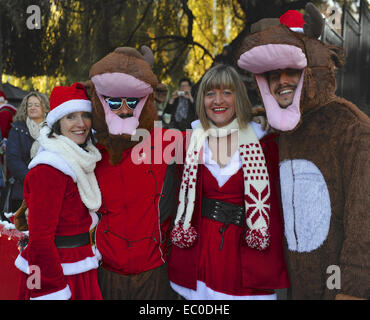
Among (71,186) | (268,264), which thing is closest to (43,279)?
(71,186)

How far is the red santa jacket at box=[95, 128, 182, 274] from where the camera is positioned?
246cm

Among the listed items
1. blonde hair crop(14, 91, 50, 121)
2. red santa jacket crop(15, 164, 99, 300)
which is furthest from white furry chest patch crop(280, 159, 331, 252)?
blonde hair crop(14, 91, 50, 121)

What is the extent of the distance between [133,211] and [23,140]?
8.08 feet

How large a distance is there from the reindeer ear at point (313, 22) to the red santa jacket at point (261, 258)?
642mm

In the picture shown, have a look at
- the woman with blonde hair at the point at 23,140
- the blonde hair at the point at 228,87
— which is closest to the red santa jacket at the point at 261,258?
the blonde hair at the point at 228,87

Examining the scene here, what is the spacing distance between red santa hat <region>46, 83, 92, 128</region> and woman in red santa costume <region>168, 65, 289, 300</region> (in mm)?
707

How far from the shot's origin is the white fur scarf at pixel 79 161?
2213 mm

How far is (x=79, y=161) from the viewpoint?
7.38ft

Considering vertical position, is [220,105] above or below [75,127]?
above

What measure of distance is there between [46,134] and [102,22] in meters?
5.27

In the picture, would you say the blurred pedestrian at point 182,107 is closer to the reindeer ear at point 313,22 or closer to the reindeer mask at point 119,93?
the reindeer mask at point 119,93

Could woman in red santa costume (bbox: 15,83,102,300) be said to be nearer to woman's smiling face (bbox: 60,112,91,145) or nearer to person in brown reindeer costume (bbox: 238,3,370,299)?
woman's smiling face (bbox: 60,112,91,145)

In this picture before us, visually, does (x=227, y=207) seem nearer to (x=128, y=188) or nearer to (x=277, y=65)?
(x=128, y=188)

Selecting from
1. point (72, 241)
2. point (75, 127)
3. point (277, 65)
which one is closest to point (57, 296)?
point (72, 241)
